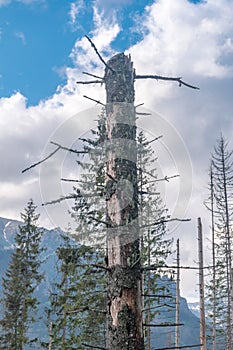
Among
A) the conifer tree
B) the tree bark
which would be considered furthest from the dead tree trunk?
the conifer tree

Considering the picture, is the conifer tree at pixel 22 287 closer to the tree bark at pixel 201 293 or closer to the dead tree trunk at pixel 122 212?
the tree bark at pixel 201 293

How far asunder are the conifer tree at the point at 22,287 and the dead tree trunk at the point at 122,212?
62.2 feet

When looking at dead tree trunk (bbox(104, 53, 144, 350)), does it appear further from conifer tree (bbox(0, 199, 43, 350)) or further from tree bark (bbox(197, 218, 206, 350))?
conifer tree (bbox(0, 199, 43, 350))

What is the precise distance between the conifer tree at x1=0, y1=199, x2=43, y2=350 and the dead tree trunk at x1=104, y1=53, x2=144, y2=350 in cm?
1895

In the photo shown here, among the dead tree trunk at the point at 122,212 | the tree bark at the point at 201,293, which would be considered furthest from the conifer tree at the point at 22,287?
→ the dead tree trunk at the point at 122,212

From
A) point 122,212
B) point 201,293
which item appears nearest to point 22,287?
point 201,293

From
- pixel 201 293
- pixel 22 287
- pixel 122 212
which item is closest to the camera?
pixel 122 212

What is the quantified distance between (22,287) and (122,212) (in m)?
20.4

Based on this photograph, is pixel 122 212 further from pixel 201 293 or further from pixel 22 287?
pixel 22 287

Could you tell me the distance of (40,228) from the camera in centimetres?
2334

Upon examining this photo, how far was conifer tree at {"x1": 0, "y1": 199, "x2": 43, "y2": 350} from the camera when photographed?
2131 centimetres

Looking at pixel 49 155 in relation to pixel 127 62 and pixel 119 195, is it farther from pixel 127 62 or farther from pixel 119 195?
pixel 127 62

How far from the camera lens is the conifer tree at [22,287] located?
69.9ft

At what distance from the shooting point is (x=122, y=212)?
3.79m
